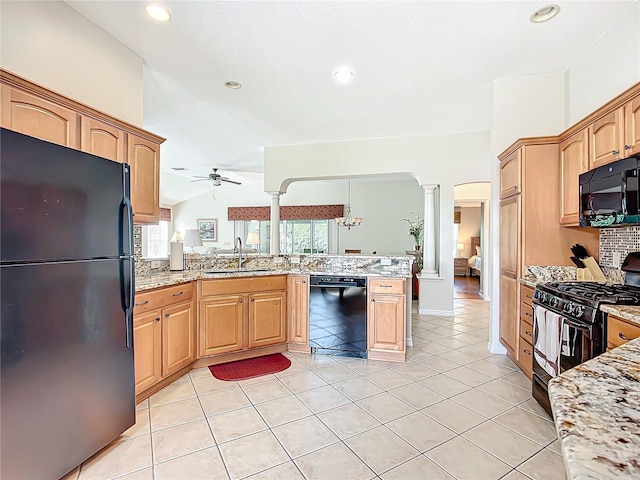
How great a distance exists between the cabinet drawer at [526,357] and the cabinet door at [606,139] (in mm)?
1502

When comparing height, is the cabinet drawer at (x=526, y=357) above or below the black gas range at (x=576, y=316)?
below

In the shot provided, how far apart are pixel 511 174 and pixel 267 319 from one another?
2.82m

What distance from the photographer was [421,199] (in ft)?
28.0

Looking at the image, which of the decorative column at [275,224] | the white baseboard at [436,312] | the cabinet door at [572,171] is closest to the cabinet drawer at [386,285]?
the cabinet door at [572,171]

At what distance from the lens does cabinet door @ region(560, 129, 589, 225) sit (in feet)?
8.23

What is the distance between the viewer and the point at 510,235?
310cm

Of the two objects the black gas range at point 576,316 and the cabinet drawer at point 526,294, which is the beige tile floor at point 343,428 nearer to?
the black gas range at point 576,316

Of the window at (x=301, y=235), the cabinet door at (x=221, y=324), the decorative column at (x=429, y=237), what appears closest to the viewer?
the cabinet door at (x=221, y=324)

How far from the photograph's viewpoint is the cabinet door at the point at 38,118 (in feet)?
5.85

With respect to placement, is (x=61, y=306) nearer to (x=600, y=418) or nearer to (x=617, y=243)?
(x=600, y=418)

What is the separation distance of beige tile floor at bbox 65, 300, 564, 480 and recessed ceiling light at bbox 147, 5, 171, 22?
9.23 ft

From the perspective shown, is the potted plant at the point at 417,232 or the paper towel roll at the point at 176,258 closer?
the paper towel roll at the point at 176,258

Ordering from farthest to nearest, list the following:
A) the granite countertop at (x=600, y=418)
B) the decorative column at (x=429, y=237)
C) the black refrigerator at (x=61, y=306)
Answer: the decorative column at (x=429, y=237)
the black refrigerator at (x=61, y=306)
the granite countertop at (x=600, y=418)

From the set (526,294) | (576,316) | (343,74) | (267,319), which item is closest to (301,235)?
(267,319)
